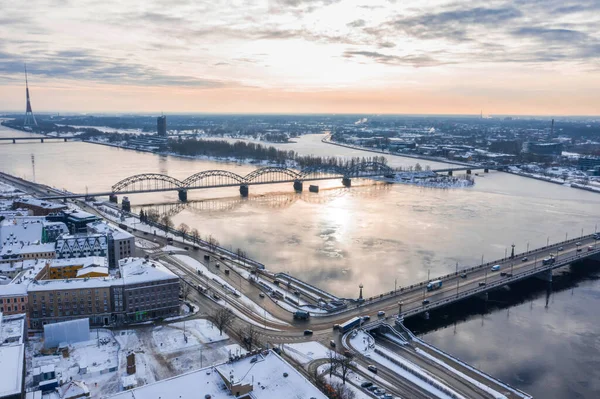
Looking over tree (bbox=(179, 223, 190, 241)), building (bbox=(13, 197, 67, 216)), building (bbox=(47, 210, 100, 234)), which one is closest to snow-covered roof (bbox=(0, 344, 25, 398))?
building (bbox=(47, 210, 100, 234))

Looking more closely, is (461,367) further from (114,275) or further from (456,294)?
(114,275)

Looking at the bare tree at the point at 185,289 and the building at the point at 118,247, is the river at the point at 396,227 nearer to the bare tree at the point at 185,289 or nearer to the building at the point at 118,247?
the bare tree at the point at 185,289

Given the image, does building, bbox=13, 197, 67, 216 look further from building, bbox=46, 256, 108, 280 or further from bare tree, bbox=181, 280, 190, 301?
bare tree, bbox=181, 280, 190, 301

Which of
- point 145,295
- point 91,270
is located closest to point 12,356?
point 145,295

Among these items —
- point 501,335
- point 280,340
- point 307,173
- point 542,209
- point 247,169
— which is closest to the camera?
point 280,340

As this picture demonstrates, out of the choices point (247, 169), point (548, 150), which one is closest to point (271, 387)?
point (247, 169)

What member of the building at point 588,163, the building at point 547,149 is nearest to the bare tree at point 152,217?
the building at point 588,163

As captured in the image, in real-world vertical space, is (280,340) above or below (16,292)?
below
